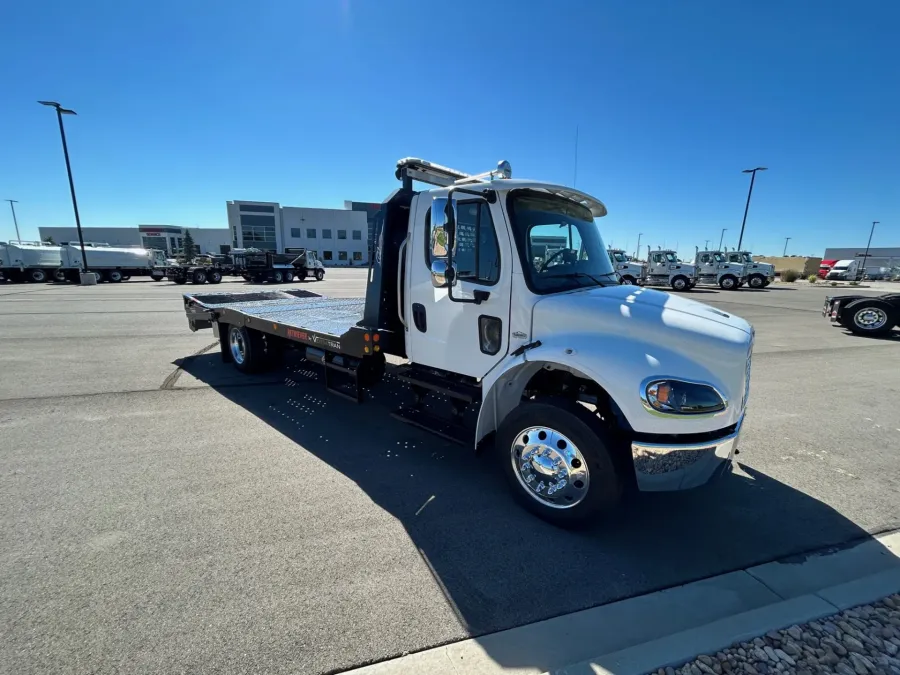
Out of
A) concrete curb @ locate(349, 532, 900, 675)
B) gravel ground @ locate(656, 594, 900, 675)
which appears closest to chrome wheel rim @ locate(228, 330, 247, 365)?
concrete curb @ locate(349, 532, 900, 675)

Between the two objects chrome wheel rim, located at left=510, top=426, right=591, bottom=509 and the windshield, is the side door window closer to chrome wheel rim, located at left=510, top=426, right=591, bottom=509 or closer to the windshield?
the windshield

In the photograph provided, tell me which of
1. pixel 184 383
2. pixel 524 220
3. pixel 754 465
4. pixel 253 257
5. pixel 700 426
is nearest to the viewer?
pixel 700 426

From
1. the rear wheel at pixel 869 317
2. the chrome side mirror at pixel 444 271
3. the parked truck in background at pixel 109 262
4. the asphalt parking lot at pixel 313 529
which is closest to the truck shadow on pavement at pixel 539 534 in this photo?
the asphalt parking lot at pixel 313 529

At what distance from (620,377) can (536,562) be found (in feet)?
4.31

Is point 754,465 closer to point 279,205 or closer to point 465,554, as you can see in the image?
point 465,554

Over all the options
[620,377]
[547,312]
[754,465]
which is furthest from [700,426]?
[754,465]

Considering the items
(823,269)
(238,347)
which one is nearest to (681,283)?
(238,347)

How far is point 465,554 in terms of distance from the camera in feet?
9.05

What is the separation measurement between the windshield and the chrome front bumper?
4.39ft

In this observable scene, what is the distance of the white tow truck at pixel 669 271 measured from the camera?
1045 inches

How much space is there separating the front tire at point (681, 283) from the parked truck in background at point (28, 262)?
42746mm

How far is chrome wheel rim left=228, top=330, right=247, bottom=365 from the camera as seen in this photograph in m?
6.92

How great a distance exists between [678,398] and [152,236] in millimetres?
113564

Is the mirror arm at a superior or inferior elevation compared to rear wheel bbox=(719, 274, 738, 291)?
superior
